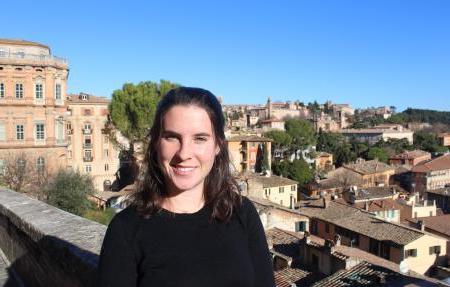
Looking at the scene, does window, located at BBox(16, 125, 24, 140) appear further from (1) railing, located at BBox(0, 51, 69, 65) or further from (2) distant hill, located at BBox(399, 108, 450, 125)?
(2) distant hill, located at BBox(399, 108, 450, 125)

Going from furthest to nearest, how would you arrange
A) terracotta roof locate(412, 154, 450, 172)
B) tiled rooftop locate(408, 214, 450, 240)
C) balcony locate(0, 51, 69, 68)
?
Answer: terracotta roof locate(412, 154, 450, 172) < tiled rooftop locate(408, 214, 450, 240) < balcony locate(0, 51, 69, 68)

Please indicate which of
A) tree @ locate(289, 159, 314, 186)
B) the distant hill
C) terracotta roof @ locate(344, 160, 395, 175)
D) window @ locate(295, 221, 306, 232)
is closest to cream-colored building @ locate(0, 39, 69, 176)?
window @ locate(295, 221, 306, 232)

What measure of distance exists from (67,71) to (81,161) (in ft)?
50.3

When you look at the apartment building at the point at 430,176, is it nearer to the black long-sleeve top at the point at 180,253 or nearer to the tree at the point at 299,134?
the tree at the point at 299,134

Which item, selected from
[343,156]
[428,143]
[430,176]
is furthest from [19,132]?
[428,143]

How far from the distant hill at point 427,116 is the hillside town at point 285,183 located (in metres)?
81.8

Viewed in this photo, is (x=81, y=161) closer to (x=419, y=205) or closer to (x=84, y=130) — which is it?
(x=84, y=130)

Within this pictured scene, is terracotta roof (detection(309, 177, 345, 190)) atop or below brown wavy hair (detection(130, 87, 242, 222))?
below

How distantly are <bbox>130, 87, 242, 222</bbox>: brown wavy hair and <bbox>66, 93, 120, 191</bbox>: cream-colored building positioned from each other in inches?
1625

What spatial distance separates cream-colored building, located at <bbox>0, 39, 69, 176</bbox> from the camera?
2775 cm

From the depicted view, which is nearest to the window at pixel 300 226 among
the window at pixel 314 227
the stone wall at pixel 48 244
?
the window at pixel 314 227

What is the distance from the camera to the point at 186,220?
5.74ft

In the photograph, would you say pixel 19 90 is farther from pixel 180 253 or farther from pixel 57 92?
pixel 180 253

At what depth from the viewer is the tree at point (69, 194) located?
1770 cm
